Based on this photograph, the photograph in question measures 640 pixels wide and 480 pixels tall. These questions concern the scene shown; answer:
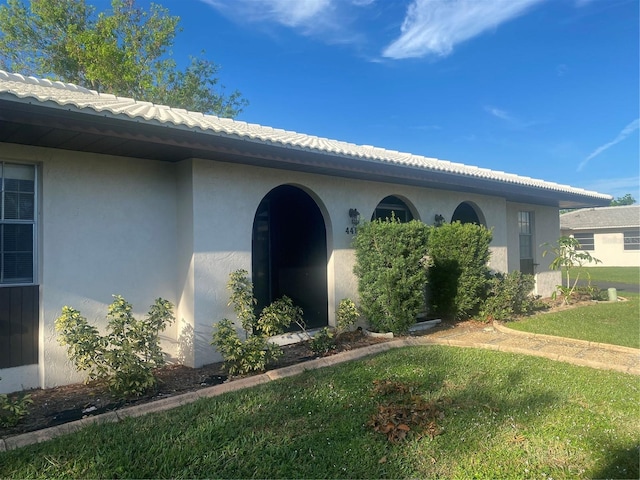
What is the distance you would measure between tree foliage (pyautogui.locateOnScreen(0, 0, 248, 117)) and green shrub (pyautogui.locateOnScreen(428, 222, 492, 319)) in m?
Result: 17.3

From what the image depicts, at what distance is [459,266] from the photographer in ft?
29.4

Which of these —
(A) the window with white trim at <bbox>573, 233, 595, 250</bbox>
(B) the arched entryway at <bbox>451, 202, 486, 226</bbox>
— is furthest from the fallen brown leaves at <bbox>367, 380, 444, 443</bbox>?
(A) the window with white trim at <bbox>573, 233, 595, 250</bbox>

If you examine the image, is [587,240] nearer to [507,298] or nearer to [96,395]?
[507,298]

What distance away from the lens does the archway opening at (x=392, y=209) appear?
945 cm

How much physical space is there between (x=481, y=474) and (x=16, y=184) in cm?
609

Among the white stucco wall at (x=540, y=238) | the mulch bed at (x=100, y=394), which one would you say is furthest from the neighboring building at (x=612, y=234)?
the mulch bed at (x=100, y=394)

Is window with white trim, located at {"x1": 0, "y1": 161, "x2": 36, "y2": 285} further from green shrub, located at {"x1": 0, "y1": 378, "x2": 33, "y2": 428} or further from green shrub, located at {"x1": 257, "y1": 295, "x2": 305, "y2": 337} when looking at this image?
green shrub, located at {"x1": 257, "y1": 295, "x2": 305, "y2": 337}

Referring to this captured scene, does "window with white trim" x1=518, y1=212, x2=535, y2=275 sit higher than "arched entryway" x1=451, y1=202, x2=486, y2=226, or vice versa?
"arched entryway" x1=451, y1=202, x2=486, y2=226

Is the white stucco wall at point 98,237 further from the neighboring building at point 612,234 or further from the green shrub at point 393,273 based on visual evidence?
the neighboring building at point 612,234

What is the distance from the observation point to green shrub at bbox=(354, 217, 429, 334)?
7387mm

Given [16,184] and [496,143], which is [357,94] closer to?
[496,143]

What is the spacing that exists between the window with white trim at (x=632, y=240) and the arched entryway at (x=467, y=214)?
26.3 metres

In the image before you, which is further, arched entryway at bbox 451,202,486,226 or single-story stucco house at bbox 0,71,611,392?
arched entryway at bbox 451,202,486,226

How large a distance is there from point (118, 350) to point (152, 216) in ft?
7.24
